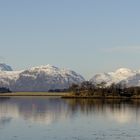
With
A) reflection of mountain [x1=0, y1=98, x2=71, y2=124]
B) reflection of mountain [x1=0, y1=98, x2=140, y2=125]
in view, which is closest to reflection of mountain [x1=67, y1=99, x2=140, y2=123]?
reflection of mountain [x1=0, y1=98, x2=140, y2=125]

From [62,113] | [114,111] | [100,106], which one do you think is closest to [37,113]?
[62,113]

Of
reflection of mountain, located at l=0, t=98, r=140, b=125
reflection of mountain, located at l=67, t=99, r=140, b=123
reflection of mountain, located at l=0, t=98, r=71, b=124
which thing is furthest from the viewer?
reflection of mountain, located at l=67, t=99, r=140, b=123

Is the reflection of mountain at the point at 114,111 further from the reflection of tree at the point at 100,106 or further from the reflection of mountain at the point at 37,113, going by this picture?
the reflection of mountain at the point at 37,113

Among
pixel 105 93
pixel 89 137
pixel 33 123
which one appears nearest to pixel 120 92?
pixel 105 93

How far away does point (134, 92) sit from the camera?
194125 millimetres

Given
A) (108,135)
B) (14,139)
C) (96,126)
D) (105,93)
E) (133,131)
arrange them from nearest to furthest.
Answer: (14,139)
(108,135)
(133,131)
(96,126)
(105,93)

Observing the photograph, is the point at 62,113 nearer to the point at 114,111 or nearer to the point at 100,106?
the point at 114,111

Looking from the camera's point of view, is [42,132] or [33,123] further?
[33,123]

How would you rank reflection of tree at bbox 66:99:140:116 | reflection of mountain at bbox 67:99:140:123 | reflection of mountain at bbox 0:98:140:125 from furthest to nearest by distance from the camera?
reflection of tree at bbox 66:99:140:116 < reflection of mountain at bbox 67:99:140:123 < reflection of mountain at bbox 0:98:140:125

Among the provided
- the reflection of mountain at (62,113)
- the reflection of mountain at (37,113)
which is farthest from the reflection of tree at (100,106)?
the reflection of mountain at (37,113)

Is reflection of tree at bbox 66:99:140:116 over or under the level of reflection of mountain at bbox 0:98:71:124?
over

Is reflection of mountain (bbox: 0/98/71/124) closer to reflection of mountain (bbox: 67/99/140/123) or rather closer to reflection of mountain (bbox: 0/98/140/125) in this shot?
reflection of mountain (bbox: 0/98/140/125)

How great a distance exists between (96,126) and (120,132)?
708cm

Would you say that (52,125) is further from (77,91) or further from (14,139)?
(77,91)
